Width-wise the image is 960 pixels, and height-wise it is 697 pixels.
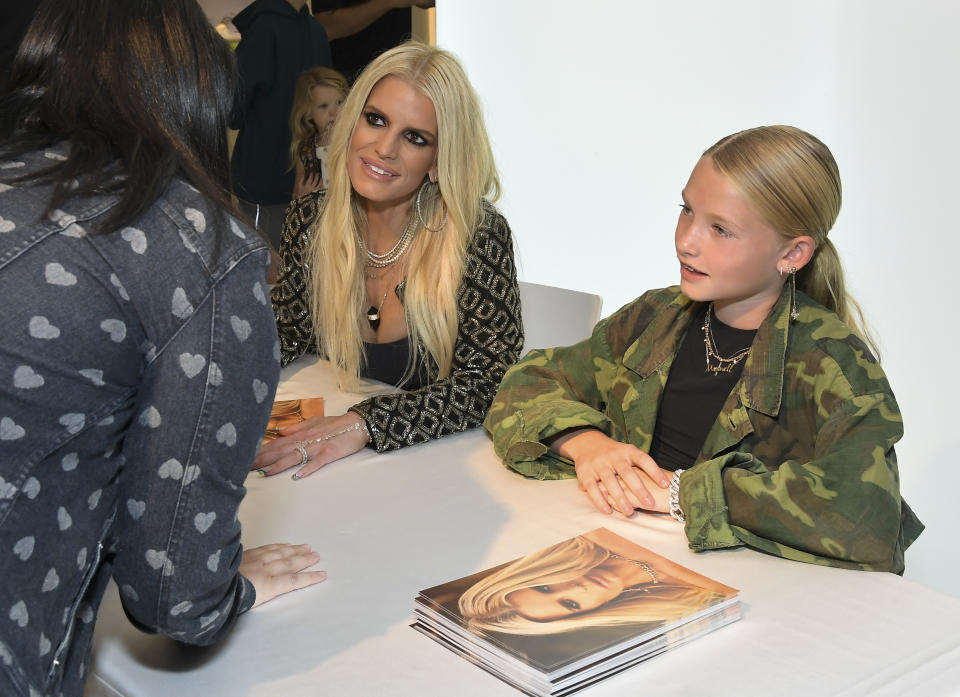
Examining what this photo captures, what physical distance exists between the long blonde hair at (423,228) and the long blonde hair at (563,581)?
0.97 meters

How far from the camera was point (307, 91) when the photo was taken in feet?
12.2

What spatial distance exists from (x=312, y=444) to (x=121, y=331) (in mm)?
856

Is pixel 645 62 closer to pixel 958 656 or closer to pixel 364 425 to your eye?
pixel 364 425

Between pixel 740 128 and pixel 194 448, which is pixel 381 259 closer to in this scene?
pixel 194 448

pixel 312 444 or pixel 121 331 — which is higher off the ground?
pixel 121 331

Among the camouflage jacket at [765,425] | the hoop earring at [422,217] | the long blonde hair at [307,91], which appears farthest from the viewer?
the long blonde hair at [307,91]

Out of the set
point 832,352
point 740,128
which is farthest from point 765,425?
point 740,128

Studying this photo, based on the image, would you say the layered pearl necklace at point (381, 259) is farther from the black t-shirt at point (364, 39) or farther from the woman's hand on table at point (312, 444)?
the black t-shirt at point (364, 39)

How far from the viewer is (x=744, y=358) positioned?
1681 millimetres

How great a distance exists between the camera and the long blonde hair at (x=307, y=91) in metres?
3.71

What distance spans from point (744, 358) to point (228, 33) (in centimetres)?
258

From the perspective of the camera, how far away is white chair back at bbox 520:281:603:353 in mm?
2539

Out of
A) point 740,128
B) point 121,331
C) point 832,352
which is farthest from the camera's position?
point 740,128

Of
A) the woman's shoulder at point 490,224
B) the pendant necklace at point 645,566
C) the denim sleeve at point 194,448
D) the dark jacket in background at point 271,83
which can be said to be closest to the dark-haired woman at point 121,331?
the denim sleeve at point 194,448
